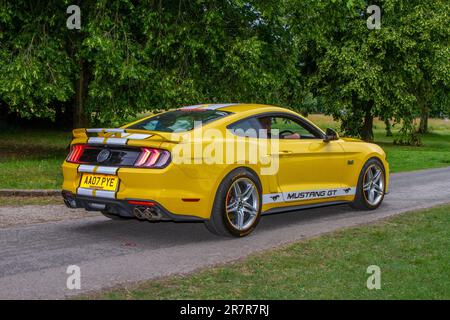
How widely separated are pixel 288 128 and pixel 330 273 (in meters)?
3.54

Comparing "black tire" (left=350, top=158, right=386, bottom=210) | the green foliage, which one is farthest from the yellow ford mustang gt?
the green foliage

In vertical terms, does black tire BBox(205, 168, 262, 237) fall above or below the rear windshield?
below

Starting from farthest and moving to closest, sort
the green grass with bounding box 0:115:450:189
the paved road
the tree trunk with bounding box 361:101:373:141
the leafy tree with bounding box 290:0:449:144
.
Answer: the tree trunk with bounding box 361:101:373:141, the leafy tree with bounding box 290:0:449:144, the green grass with bounding box 0:115:450:189, the paved road

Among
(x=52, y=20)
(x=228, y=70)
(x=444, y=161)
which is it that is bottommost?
(x=444, y=161)

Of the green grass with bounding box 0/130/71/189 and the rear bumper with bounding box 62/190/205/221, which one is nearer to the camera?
the rear bumper with bounding box 62/190/205/221

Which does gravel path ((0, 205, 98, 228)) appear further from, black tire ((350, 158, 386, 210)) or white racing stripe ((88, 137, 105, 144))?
black tire ((350, 158, 386, 210))

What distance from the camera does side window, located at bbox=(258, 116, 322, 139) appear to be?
307 inches

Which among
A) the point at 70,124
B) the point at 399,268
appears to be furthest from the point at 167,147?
the point at 70,124

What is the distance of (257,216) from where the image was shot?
23.9 feet

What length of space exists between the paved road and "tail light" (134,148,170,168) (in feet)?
2.95

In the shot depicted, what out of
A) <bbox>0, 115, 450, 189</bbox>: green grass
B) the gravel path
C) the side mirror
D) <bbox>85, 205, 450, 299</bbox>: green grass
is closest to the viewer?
<bbox>85, 205, 450, 299</bbox>: green grass

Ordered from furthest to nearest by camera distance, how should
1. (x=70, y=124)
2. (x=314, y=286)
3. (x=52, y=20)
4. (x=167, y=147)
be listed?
(x=70, y=124)
(x=52, y=20)
(x=167, y=147)
(x=314, y=286)
